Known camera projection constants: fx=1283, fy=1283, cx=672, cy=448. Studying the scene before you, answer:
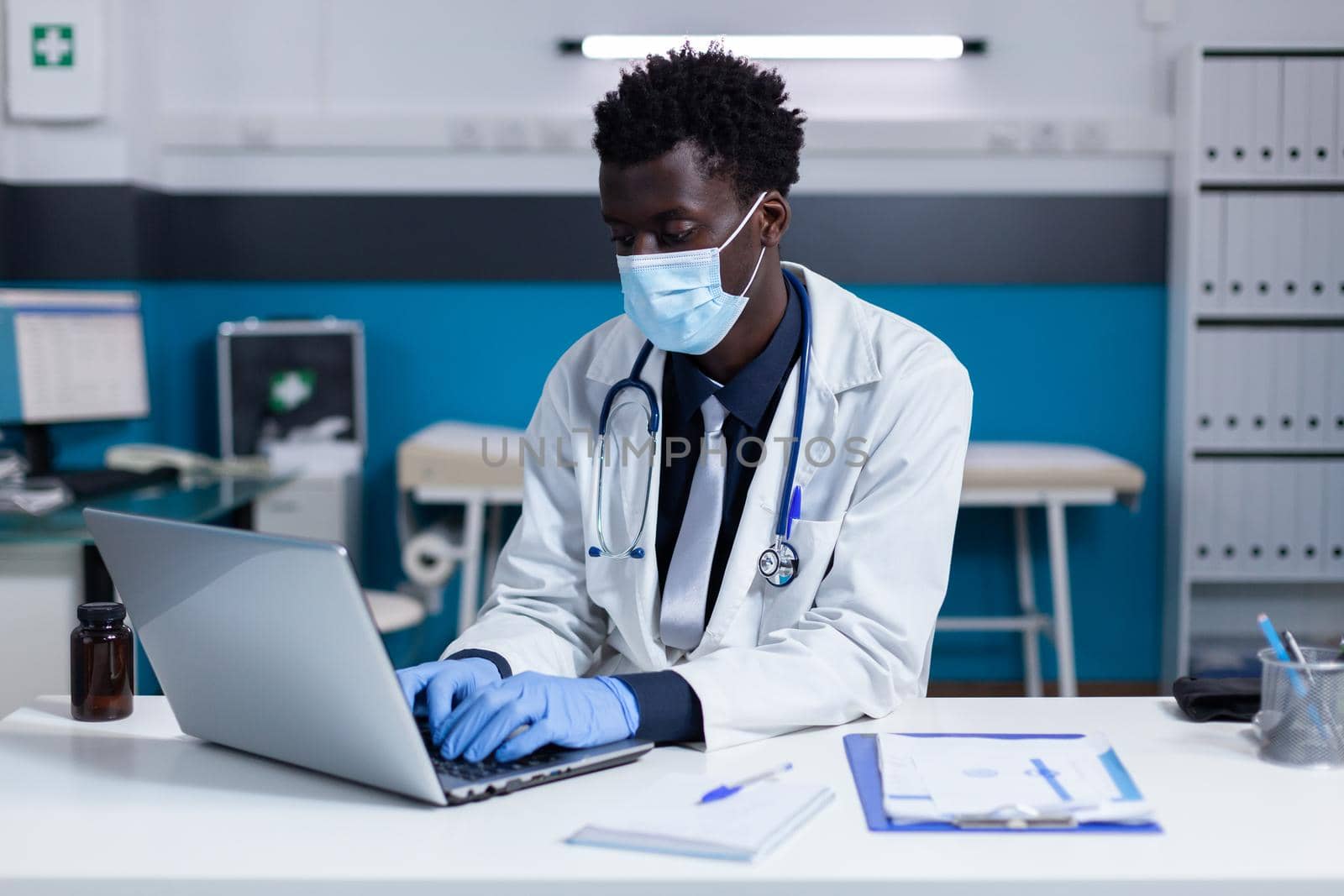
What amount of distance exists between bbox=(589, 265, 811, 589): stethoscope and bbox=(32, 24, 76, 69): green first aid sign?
2.30 metres

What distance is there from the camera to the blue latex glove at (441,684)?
3.55 ft

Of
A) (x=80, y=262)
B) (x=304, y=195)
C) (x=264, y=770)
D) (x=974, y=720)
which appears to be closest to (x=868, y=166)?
(x=304, y=195)

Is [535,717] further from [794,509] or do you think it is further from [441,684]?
[794,509]

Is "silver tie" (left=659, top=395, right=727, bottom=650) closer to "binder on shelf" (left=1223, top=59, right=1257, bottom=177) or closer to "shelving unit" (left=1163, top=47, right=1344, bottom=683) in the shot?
"shelving unit" (left=1163, top=47, right=1344, bottom=683)

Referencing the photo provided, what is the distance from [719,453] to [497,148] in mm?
2181

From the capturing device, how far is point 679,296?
1.41 metres

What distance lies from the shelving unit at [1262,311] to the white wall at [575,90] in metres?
0.22

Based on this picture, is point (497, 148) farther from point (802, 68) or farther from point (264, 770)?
point (264, 770)

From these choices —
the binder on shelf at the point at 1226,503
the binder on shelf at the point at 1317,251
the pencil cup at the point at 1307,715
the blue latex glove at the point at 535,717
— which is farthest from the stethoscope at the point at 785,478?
the binder on shelf at the point at 1317,251

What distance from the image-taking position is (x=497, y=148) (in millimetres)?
3389

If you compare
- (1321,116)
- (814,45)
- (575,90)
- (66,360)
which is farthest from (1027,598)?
(66,360)

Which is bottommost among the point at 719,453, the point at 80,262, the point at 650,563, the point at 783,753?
the point at 783,753

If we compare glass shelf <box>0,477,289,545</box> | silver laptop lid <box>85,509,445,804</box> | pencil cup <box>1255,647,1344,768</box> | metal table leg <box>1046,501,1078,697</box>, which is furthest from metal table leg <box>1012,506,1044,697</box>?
silver laptop lid <box>85,509,445,804</box>

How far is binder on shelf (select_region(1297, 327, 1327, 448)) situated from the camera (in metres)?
3.19
